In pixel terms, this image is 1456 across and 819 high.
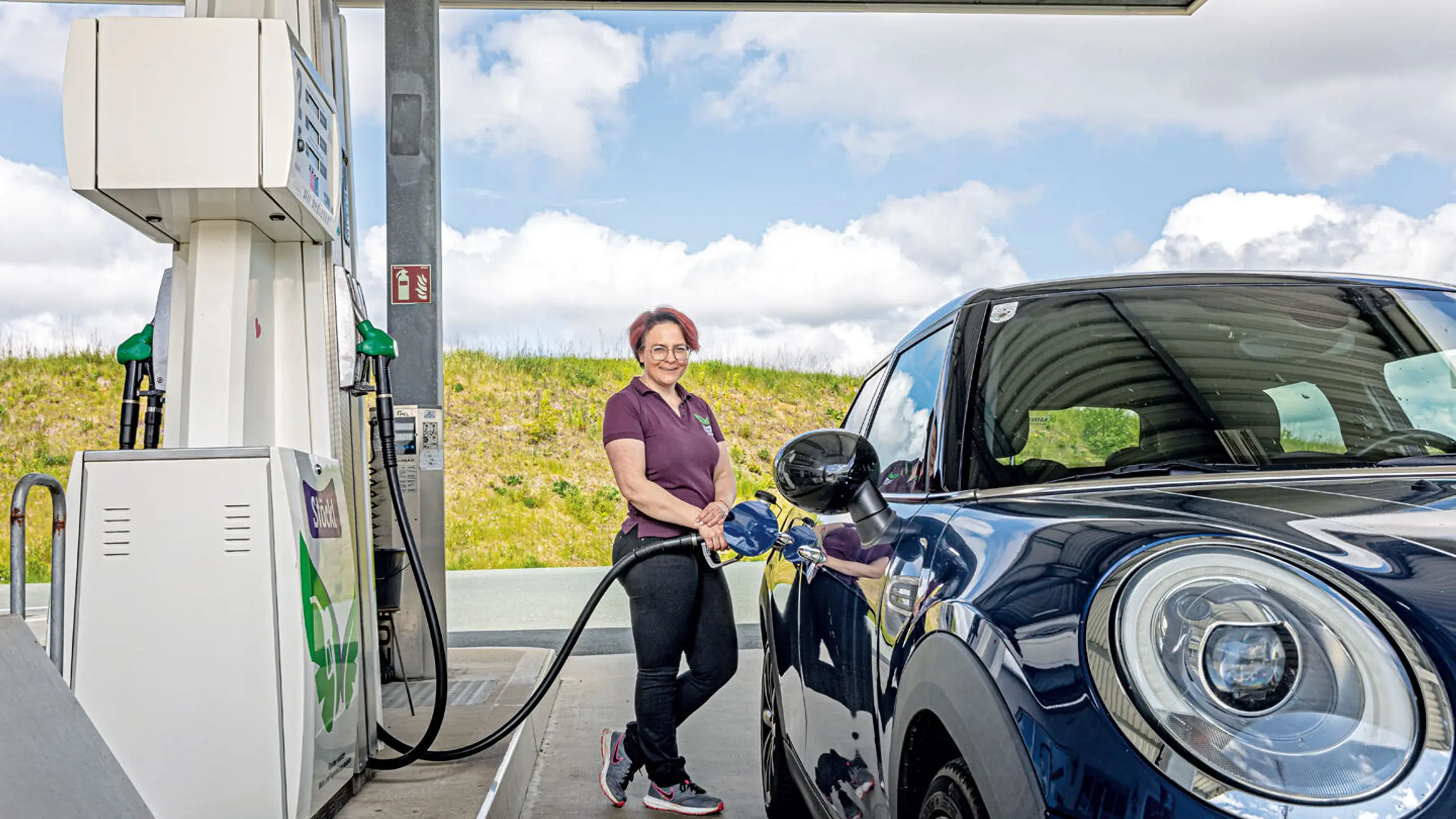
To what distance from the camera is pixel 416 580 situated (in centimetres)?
426

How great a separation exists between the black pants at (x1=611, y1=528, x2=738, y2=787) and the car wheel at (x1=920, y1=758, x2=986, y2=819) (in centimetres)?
200

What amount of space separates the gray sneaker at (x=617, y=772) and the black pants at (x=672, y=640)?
3.7 inches

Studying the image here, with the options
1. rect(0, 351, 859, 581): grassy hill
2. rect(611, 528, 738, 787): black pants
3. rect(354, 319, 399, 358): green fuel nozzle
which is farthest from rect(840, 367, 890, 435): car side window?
rect(0, 351, 859, 581): grassy hill

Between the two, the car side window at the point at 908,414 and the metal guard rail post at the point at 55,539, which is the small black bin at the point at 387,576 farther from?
the car side window at the point at 908,414

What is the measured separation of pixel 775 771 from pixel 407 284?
3.73 metres

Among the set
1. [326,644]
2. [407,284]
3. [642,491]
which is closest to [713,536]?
[642,491]

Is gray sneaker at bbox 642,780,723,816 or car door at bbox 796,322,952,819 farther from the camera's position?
gray sneaker at bbox 642,780,723,816

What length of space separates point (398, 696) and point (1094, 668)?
17.0 ft

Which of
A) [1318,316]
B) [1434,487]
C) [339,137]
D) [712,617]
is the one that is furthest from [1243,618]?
[339,137]

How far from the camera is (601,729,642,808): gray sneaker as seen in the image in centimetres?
424

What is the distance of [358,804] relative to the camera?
381cm

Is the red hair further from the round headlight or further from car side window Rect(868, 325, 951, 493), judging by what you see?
the round headlight

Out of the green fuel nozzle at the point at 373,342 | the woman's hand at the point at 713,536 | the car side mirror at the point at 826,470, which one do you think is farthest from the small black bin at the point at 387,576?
the car side mirror at the point at 826,470

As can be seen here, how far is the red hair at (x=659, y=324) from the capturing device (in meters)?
4.09
